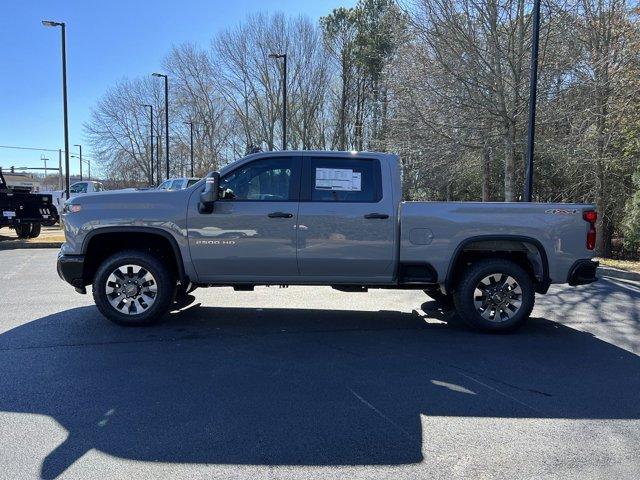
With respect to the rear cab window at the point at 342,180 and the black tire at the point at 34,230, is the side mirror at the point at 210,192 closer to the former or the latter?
the rear cab window at the point at 342,180

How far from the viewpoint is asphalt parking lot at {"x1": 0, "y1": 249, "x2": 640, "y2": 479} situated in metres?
3.14

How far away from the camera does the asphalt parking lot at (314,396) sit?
3.14 meters

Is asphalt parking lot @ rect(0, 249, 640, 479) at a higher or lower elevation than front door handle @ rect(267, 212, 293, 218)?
lower

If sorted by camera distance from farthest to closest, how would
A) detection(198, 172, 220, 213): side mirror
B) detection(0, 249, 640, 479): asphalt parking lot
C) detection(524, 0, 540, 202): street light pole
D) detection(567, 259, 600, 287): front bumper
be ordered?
detection(524, 0, 540, 202): street light pole → detection(567, 259, 600, 287): front bumper → detection(198, 172, 220, 213): side mirror → detection(0, 249, 640, 479): asphalt parking lot

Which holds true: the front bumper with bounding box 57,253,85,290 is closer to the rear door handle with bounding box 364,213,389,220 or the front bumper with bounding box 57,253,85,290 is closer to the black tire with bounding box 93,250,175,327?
the black tire with bounding box 93,250,175,327

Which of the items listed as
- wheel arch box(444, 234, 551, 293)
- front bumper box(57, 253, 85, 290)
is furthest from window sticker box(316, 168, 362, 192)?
front bumper box(57, 253, 85, 290)

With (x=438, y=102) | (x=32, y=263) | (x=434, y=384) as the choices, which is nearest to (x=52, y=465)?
(x=434, y=384)

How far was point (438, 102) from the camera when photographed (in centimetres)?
1562

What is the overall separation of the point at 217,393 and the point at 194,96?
4048 cm

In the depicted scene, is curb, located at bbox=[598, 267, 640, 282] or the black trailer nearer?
curb, located at bbox=[598, 267, 640, 282]

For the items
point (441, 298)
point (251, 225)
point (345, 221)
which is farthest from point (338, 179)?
point (441, 298)

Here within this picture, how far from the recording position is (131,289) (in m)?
5.98

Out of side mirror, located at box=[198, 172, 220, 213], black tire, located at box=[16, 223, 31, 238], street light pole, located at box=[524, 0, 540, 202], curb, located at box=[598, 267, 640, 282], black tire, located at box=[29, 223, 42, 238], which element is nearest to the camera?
side mirror, located at box=[198, 172, 220, 213]

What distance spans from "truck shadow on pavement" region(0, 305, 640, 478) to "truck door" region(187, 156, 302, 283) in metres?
0.75
